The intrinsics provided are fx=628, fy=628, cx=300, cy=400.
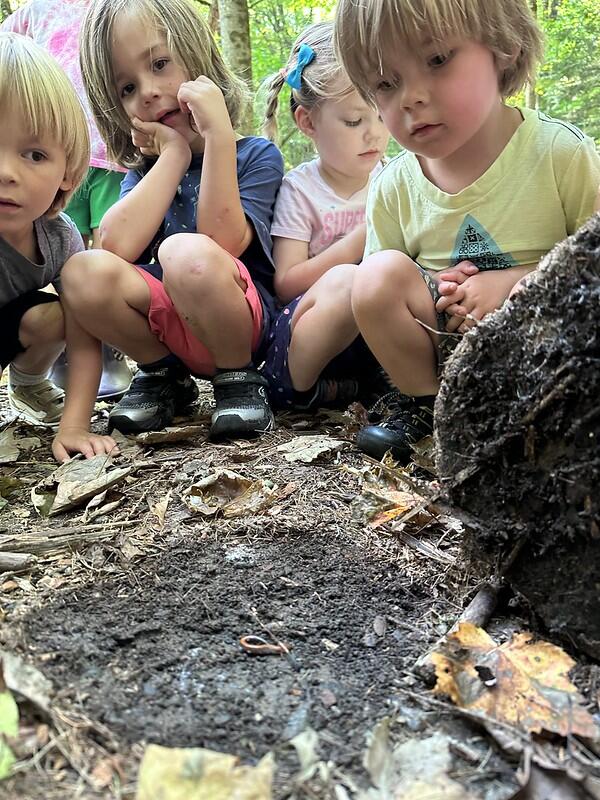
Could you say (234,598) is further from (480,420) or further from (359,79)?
(359,79)

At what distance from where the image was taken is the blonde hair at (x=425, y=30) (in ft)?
5.84

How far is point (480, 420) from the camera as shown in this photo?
131 centimetres

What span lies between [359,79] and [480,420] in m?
1.25

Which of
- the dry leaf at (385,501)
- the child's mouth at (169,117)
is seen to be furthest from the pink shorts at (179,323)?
the dry leaf at (385,501)

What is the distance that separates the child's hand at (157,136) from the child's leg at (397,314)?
1.22 m

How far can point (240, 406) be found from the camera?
2.54m

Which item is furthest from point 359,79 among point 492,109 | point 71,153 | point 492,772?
point 492,772

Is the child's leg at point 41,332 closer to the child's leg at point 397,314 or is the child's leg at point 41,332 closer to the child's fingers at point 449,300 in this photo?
the child's leg at point 397,314

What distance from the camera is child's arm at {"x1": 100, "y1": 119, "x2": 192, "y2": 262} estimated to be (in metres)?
2.74

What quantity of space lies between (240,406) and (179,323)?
0.46m

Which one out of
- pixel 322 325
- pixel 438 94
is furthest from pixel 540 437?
pixel 322 325

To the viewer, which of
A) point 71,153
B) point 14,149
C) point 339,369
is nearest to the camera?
point 14,149

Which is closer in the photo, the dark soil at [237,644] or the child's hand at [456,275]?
the dark soil at [237,644]

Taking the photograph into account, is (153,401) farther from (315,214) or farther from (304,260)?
(315,214)
